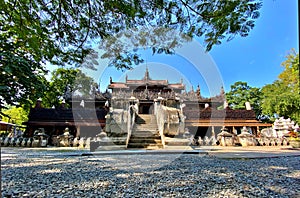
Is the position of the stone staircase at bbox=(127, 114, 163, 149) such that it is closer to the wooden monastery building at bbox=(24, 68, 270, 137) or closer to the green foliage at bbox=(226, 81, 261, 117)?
the wooden monastery building at bbox=(24, 68, 270, 137)

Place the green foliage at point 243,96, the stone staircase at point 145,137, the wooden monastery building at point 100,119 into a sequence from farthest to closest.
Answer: the green foliage at point 243,96, the wooden monastery building at point 100,119, the stone staircase at point 145,137

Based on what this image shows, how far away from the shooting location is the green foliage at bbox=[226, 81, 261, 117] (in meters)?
21.8

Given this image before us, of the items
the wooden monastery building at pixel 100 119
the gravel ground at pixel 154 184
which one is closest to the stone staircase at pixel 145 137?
the wooden monastery building at pixel 100 119

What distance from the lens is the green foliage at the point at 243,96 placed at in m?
21.8

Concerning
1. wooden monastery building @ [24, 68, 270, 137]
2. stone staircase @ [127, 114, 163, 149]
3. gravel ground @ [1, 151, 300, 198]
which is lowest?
gravel ground @ [1, 151, 300, 198]

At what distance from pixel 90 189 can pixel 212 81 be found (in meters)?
5.12

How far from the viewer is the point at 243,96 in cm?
2281

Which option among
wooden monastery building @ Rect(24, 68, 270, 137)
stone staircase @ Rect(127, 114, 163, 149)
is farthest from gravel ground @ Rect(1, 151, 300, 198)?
wooden monastery building @ Rect(24, 68, 270, 137)

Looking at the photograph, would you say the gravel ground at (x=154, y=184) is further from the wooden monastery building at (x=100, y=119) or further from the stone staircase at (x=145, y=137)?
the wooden monastery building at (x=100, y=119)

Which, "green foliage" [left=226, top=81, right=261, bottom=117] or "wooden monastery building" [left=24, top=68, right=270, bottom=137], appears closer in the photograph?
"wooden monastery building" [left=24, top=68, right=270, bottom=137]

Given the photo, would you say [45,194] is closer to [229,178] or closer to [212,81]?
[229,178]

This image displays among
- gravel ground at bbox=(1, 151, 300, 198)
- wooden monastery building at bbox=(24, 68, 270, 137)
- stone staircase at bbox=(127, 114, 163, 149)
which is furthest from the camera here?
wooden monastery building at bbox=(24, 68, 270, 137)

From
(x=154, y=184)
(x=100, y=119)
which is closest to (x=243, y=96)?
(x=100, y=119)

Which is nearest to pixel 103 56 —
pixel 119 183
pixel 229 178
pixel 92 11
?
pixel 92 11
